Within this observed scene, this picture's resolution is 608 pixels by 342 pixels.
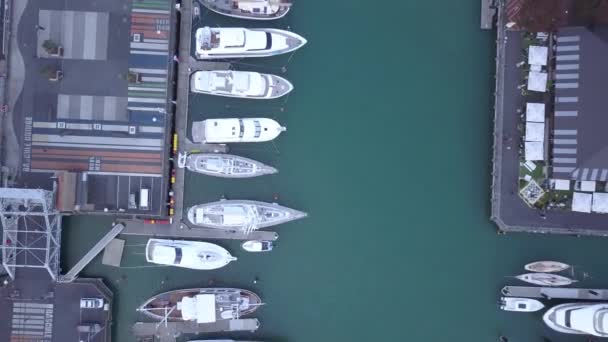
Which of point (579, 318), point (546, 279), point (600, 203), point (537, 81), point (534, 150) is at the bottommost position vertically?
point (579, 318)

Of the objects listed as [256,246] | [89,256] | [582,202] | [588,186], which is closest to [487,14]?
[588,186]

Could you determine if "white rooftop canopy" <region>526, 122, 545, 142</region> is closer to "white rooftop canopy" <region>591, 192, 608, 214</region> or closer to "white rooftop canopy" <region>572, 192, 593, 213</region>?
"white rooftop canopy" <region>572, 192, 593, 213</region>

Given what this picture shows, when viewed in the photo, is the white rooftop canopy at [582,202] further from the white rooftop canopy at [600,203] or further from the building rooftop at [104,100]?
the building rooftop at [104,100]

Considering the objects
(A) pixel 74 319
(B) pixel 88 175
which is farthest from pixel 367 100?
(A) pixel 74 319

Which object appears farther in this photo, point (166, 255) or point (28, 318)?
point (28, 318)

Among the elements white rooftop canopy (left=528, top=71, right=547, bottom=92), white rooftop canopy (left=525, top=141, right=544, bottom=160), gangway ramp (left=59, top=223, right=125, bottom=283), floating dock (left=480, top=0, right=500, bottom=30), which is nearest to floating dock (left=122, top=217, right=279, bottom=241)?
gangway ramp (left=59, top=223, right=125, bottom=283)

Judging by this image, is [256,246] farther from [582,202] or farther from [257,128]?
[582,202]
